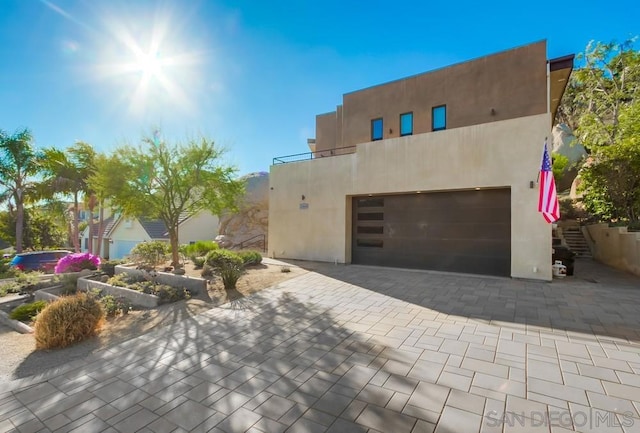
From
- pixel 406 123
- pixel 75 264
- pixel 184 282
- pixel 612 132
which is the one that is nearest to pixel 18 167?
pixel 75 264

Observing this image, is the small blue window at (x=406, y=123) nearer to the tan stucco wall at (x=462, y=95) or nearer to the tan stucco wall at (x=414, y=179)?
the tan stucco wall at (x=462, y=95)

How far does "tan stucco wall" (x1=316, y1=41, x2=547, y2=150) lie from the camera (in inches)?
423

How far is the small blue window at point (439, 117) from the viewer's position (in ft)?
40.0

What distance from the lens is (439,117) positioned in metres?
12.3

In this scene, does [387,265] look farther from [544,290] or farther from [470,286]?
[544,290]

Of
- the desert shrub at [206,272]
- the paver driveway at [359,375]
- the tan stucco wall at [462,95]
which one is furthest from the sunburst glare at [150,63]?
the tan stucco wall at [462,95]

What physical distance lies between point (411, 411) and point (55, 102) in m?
13.2

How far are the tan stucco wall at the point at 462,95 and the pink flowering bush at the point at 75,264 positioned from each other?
12.2m

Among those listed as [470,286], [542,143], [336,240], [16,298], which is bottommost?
A: [16,298]

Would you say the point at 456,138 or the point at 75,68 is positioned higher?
the point at 75,68

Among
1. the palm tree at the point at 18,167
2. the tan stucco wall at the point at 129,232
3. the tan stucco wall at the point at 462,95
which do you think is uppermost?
the tan stucco wall at the point at 462,95

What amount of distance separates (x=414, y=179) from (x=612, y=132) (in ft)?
34.7

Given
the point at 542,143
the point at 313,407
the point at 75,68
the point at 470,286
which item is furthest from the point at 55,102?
the point at 542,143

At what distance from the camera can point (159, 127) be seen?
9.80 meters
